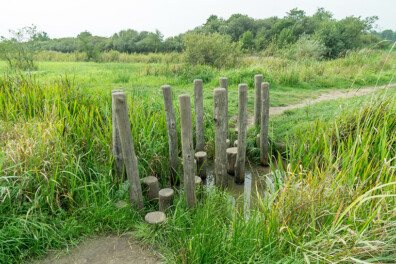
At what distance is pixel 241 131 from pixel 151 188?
1546 millimetres

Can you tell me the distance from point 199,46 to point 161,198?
1046 centimetres

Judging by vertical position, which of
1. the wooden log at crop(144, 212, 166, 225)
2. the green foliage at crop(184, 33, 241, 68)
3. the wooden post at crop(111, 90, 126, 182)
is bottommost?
the wooden log at crop(144, 212, 166, 225)

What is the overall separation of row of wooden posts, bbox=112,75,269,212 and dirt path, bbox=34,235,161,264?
50 cm

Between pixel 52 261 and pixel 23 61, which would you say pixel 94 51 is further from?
pixel 52 261

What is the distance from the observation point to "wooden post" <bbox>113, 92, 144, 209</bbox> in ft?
8.01

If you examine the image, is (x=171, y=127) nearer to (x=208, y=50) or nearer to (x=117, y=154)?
(x=117, y=154)

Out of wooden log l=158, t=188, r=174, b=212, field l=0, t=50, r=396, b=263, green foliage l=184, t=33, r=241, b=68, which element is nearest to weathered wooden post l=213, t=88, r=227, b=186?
field l=0, t=50, r=396, b=263

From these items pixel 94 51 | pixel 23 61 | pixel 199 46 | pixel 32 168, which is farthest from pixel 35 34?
pixel 32 168

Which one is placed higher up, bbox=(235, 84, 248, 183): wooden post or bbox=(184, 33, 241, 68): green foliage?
bbox=(184, 33, 241, 68): green foliage

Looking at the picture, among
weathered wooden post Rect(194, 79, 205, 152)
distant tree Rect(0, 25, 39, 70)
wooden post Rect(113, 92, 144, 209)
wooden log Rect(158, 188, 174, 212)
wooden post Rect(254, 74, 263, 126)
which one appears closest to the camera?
wooden post Rect(113, 92, 144, 209)

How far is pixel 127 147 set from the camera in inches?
103

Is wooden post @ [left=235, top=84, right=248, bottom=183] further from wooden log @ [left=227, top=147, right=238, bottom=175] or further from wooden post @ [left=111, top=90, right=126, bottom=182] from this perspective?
wooden post @ [left=111, top=90, right=126, bottom=182]

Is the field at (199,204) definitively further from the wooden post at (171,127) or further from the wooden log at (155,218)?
the wooden post at (171,127)

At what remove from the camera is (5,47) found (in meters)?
11.0
